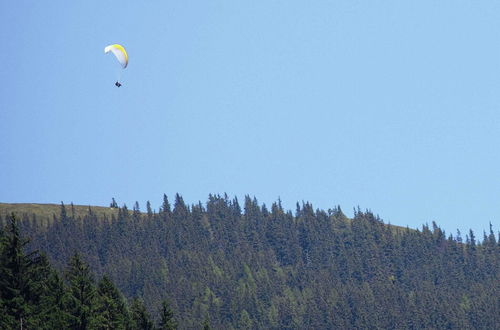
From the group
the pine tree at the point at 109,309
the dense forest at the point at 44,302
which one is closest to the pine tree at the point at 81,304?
the dense forest at the point at 44,302

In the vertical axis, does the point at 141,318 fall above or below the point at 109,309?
below

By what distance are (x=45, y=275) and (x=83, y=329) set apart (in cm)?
1634

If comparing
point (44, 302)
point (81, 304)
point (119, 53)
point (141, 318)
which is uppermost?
point (119, 53)

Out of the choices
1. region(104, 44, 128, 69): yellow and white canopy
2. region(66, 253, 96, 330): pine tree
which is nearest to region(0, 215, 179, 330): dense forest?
region(66, 253, 96, 330): pine tree

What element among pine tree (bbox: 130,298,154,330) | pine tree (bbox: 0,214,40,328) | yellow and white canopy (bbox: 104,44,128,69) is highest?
yellow and white canopy (bbox: 104,44,128,69)

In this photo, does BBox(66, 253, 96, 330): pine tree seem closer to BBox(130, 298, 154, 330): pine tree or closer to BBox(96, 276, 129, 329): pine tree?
BBox(96, 276, 129, 329): pine tree

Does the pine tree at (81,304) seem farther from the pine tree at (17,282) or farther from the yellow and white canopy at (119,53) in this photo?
the yellow and white canopy at (119,53)

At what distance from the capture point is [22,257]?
87375 mm

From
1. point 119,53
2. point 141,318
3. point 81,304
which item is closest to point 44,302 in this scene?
point 81,304

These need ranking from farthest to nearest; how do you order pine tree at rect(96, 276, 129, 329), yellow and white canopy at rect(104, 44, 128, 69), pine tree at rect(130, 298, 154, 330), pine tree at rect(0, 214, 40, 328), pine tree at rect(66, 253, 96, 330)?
yellow and white canopy at rect(104, 44, 128, 69) → pine tree at rect(130, 298, 154, 330) → pine tree at rect(96, 276, 129, 329) → pine tree at rect(66, 253, 96, 330) → pine tree at rect(0, 214, 40, 328)

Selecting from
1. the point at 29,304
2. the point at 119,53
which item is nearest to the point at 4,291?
the point at 29,304

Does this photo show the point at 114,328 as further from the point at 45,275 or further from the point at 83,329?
the point at 45,275

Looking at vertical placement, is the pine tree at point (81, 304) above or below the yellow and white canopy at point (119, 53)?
below

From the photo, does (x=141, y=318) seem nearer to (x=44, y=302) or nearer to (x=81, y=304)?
(x=81, y=304)
